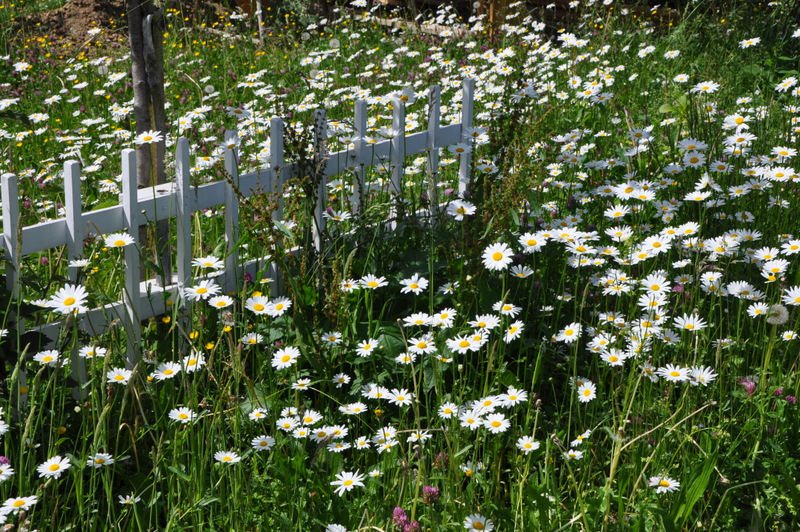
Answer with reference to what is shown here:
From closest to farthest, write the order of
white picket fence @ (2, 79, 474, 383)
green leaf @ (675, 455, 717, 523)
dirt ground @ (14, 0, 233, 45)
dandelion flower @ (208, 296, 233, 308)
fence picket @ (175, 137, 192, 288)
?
green leaf @ (675, 455, 717, 523) < dandelion flower @ (208, 296, 233, 308) < white picket fence @ (2, 79, 474, 383) < fence picket @ (175, 137, 192, 288) < dirt ground @ (14, 0, 233, 45)

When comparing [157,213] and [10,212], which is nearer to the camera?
[10,212]

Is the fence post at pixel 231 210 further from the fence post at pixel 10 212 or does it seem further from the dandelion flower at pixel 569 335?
the dandelion flower at pixel 569 335

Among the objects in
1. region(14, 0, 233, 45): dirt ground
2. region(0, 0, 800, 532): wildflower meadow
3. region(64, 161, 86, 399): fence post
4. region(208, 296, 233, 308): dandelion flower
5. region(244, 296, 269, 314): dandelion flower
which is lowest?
region(14, 0, 233, 45): dirt ground

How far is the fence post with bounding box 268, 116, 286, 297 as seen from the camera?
116 inches

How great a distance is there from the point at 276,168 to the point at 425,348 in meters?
1.13

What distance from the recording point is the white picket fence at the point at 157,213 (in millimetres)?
2363

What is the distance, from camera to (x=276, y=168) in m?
2.92

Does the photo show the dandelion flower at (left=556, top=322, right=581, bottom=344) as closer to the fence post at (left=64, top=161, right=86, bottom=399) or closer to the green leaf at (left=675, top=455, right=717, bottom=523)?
the green leaf at (left=675, top=455, right=717, bottom=523)

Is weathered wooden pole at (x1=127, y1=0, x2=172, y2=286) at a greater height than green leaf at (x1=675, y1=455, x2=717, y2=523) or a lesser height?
greater

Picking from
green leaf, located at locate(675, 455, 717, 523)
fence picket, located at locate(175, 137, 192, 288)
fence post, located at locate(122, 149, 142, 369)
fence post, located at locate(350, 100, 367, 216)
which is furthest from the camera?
fence post, located at locate(350, 100, 367, 216)

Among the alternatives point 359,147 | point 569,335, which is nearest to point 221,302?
point 569,335

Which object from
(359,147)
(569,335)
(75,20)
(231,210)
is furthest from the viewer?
(75,20)

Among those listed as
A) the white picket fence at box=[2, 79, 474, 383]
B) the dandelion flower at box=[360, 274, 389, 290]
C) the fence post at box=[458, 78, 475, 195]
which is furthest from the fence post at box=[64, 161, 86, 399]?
the fence post at box=[458, 78, 475, 195]

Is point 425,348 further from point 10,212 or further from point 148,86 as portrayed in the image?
point 148,86
